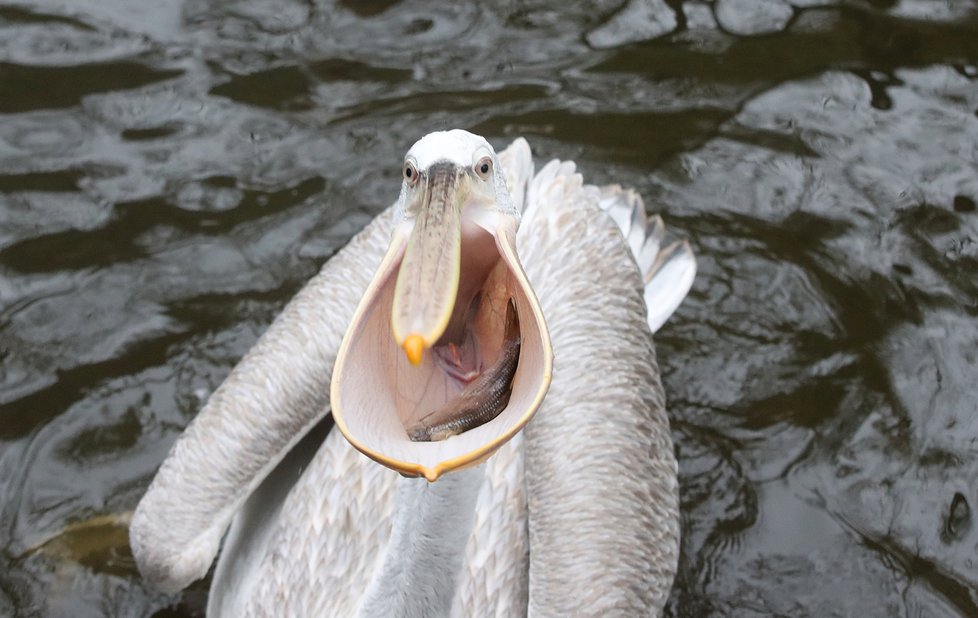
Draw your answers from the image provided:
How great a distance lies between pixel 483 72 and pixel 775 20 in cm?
179

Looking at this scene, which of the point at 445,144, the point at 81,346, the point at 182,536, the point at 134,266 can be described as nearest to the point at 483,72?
the point at 134,266

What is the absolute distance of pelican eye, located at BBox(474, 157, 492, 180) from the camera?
304 cm

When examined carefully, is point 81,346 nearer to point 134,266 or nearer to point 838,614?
point 134,266

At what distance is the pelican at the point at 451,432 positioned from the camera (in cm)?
289

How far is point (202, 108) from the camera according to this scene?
6.70 meters

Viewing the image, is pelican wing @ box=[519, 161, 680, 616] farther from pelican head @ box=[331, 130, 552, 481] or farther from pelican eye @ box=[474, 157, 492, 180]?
pelican eye @ box=[474, 157, 492, 180]

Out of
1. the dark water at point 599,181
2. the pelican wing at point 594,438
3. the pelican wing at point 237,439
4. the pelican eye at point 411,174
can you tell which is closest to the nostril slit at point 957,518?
the dark water at point 599,181

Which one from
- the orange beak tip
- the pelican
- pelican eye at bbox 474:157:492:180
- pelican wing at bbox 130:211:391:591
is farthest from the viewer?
pelican wing at bbox 130:211:391:591

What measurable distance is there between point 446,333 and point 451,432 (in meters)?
0.38

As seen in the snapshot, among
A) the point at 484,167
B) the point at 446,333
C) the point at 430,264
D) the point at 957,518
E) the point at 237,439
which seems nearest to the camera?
the point at 430,264

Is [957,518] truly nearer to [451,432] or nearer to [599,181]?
[599,181]

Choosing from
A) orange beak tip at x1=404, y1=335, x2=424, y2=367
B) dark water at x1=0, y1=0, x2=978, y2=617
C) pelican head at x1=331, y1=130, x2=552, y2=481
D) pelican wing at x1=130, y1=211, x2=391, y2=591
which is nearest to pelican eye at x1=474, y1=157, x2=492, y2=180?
pelican head at x1=331, y1=130, x2=552, y2=481

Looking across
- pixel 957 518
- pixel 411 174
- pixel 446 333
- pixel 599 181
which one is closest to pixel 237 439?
pixel 446 333

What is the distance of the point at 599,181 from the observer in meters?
6.41
